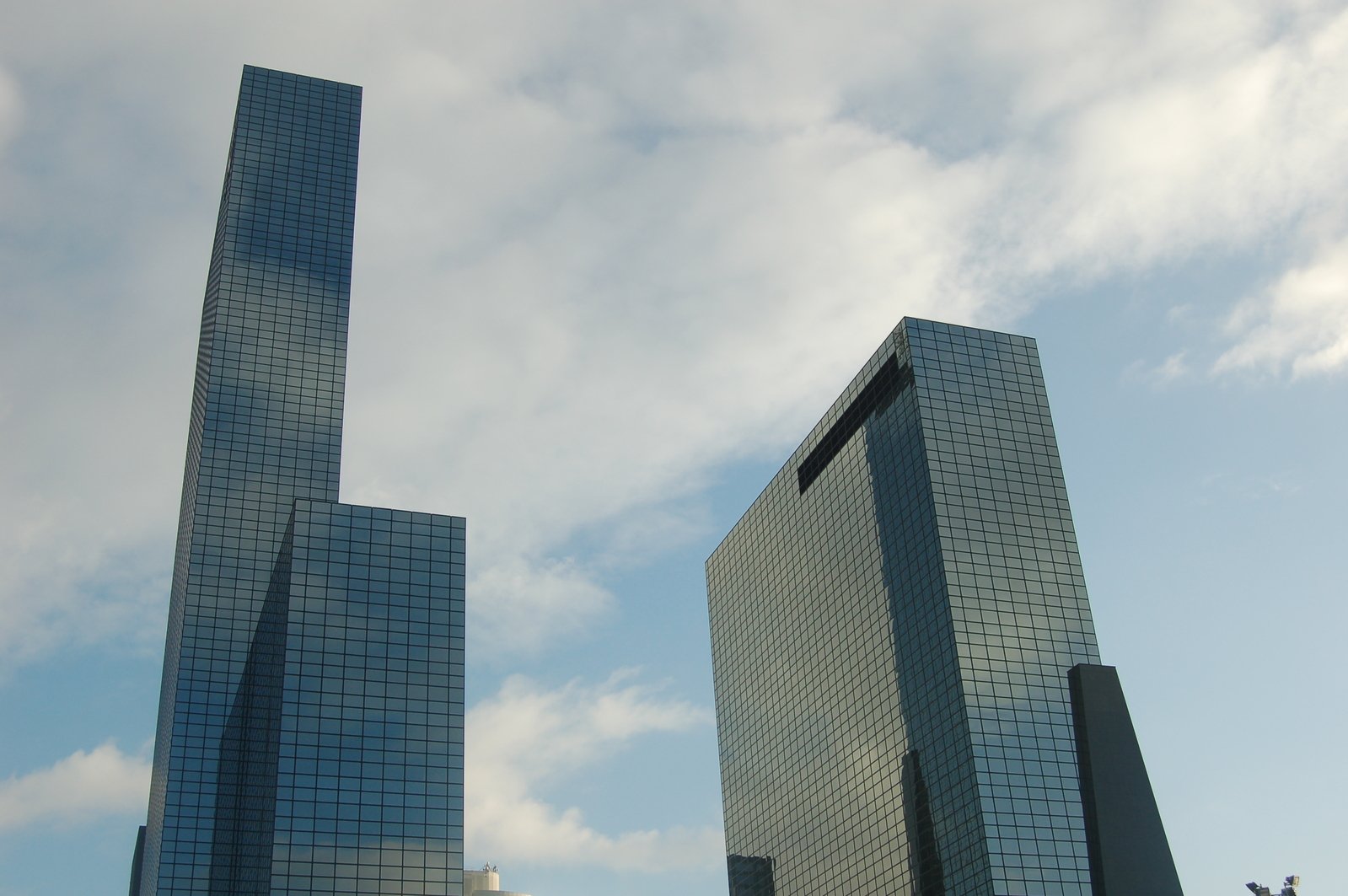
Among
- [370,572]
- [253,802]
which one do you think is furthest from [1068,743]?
[253,802]

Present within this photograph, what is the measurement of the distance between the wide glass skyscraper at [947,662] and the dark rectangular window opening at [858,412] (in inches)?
12.6

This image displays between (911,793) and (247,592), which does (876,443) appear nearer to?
(911,793)

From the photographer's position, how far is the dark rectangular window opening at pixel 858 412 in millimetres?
151125

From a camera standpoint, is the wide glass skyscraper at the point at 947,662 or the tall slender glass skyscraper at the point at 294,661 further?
the tall slender glass skyscraper at the point at 294,661

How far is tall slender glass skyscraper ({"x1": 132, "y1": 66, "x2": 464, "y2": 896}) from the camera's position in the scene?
136 m

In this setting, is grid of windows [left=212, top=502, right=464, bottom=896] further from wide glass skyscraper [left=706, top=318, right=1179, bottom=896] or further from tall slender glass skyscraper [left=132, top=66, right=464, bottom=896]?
wide glass skyscraper [left=706, top=318, right=1179, bottom=896]

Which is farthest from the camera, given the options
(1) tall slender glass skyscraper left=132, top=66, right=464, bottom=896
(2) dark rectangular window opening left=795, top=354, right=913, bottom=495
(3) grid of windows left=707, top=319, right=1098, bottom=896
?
(2) dark rectangular window opening left=795, top=354, right=913, bottom=495

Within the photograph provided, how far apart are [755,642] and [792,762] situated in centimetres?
2244

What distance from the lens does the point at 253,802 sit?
492 feet

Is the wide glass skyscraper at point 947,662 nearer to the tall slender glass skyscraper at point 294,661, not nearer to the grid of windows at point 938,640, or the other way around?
the grid of windows at point 938,640

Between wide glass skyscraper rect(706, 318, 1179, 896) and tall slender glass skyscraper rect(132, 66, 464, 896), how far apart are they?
45.2m

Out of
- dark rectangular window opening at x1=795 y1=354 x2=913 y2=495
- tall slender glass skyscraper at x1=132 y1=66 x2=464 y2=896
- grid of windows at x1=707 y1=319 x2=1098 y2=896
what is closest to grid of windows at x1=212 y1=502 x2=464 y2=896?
tall slender glass skyscraper at x1=132 y1=66 x2=464 y2=896

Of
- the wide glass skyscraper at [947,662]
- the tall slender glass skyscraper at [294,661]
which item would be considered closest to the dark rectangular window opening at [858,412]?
the wide glass skyscraper at [947,662]

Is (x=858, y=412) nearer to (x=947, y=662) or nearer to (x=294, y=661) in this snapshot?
(x=947, y=662)
